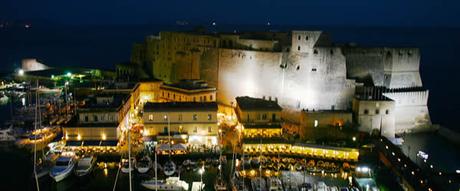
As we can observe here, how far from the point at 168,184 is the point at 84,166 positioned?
565 cm

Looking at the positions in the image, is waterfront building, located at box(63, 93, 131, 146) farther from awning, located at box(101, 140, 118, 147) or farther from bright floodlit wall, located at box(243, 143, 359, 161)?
bright floodlit wall, located at box(243, 143, 359, 161)

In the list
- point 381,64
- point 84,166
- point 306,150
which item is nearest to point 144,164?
point 84,166

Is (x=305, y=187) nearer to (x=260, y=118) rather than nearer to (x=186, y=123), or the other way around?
(x=260, y=118)

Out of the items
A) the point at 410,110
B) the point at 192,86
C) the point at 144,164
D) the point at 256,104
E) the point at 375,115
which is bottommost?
the point at 144,164

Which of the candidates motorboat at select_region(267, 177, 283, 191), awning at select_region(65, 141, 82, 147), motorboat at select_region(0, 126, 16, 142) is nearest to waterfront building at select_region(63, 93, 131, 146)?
awning at select_region(65, 141, 82, 147)

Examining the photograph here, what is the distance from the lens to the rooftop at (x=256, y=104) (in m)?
33.1

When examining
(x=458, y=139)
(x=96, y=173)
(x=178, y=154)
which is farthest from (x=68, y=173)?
(x=458, y=139)

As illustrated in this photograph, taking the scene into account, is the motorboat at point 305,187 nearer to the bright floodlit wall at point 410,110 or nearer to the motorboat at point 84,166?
the motorboat at point 84,166

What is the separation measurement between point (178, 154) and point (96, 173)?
5159 millimetres

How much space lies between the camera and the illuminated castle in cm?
3447

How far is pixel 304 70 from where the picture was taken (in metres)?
34.4

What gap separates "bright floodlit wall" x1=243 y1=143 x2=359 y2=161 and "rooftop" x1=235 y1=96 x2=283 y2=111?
356 centimetres

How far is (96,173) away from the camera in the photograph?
27.8 meters

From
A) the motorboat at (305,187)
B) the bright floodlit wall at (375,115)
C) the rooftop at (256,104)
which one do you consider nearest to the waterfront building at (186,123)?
the rooftop at (256,104)
